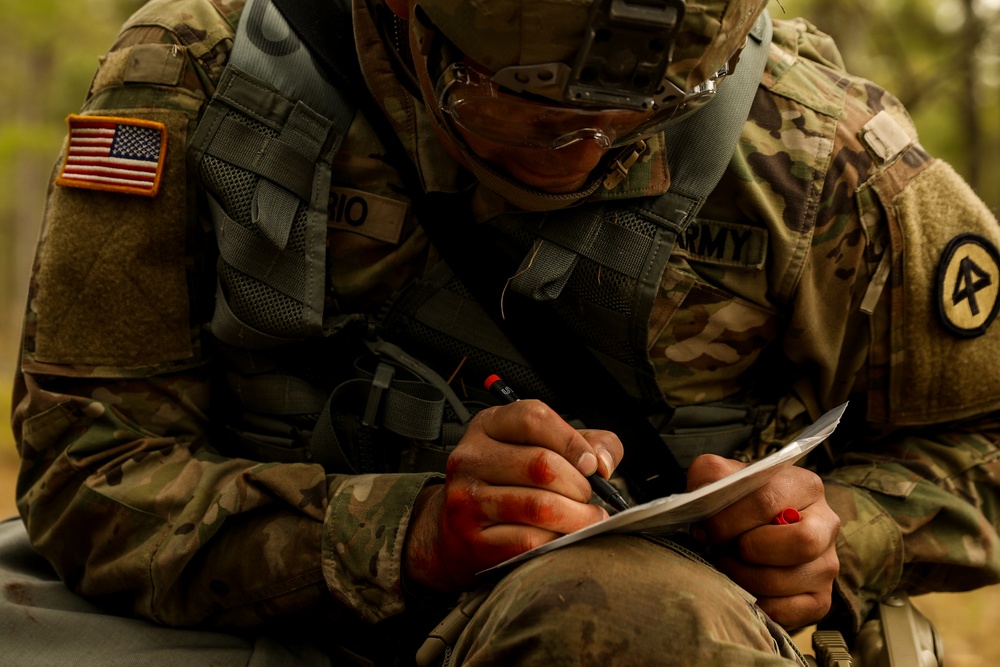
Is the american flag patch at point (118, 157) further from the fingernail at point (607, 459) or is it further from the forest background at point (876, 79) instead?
the forest background at point (876, 79)

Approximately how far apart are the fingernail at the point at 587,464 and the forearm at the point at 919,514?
699mm

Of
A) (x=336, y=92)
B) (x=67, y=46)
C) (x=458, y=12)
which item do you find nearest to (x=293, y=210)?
(x=336, y=92)

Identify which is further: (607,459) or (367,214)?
(367,214)

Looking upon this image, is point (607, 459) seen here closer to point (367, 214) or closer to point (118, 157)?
point (367, 214)

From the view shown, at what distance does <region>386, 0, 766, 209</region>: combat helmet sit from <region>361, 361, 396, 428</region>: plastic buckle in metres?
0.59

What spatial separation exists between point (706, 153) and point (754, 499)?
0.66 meters

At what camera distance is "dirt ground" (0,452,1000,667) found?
3.76 meters

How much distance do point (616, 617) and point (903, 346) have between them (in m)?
1.00

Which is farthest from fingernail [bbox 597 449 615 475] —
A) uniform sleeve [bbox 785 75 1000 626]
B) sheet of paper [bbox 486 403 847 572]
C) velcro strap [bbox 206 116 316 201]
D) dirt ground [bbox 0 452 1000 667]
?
dirt ground [bbox 0 452 1000 667]

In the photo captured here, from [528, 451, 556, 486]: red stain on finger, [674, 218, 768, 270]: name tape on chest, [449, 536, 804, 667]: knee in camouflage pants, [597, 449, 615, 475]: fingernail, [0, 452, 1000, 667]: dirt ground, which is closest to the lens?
[449, 536, 804, 667]: knee in camouflage pants

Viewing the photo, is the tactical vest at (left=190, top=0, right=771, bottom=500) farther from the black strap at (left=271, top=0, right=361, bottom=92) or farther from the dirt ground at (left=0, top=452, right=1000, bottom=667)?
the dirt ground at (left=0, top=452, right=1000, bottom=667)

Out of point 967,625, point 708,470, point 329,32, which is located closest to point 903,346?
point 708,470

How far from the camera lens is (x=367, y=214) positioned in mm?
1937

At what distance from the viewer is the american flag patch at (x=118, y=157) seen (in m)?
1.80
